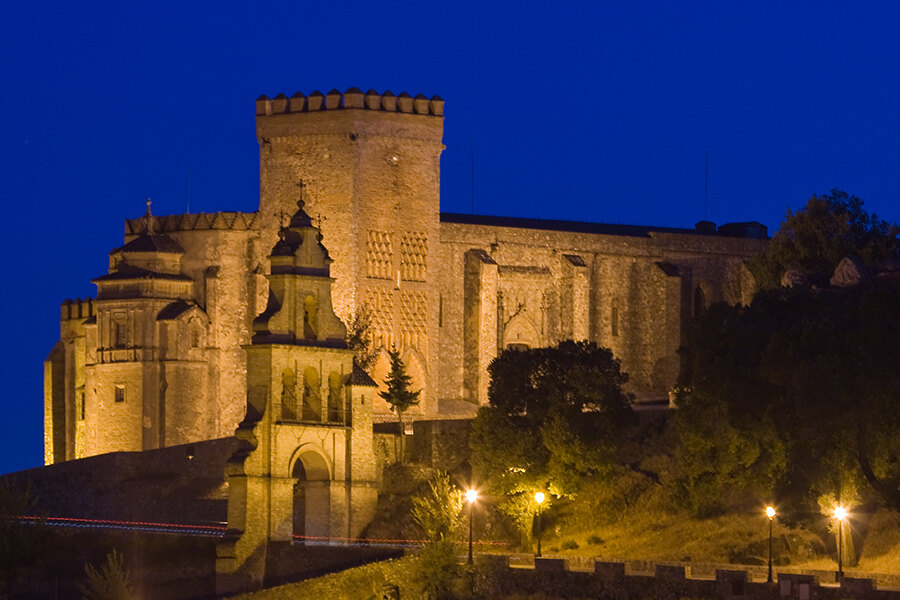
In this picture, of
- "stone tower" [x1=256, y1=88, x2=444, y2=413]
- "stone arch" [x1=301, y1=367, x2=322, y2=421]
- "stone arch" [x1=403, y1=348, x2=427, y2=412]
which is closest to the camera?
"stone arch" [x1=301, y1=367, x2=322, y2=421]

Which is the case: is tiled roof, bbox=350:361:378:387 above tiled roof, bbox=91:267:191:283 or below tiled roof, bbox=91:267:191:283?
below

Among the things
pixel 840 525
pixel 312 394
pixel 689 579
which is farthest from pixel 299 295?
pixel 840 525

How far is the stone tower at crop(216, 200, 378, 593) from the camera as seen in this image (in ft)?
209

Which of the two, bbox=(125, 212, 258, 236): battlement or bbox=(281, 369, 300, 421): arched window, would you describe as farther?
bbox=(125, 212, 258, 236): battlement

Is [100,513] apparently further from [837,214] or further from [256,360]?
[837,214]

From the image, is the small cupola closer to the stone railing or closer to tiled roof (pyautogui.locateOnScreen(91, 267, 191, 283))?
the stone railing

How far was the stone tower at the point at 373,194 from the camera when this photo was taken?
8562 cm

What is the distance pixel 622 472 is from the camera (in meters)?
73.6

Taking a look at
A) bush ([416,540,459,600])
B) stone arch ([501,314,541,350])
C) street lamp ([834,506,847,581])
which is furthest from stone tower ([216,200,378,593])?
stone arch ([501,314,541,350])

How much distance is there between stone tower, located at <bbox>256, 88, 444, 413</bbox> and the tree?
274 centimetres

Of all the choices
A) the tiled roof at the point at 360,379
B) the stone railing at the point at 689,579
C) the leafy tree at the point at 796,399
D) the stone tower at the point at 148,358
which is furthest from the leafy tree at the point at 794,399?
the stone tower at the point at 148,358

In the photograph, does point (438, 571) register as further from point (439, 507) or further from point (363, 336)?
point (363, 336)

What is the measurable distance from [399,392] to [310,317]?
13.6m

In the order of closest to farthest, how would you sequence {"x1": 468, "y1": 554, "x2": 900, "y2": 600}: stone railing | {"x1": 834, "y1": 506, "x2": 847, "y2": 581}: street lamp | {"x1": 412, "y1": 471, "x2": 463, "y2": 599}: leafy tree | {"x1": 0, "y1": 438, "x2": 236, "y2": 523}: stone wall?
1. {"x1": 468, "y1": 554, "x2": 900, "y2": 600}: stone railing
2. {"x1": 834, "y1": 506, "x2": 847, "y2": 581}: street lamp
3. {"x1": 412, "y1": 471, "x2": 463, "y2": 599}: leafy tree
4. {"x1": 0, "y1": 438, "x2": 236, "y2": 523}: stone wall
